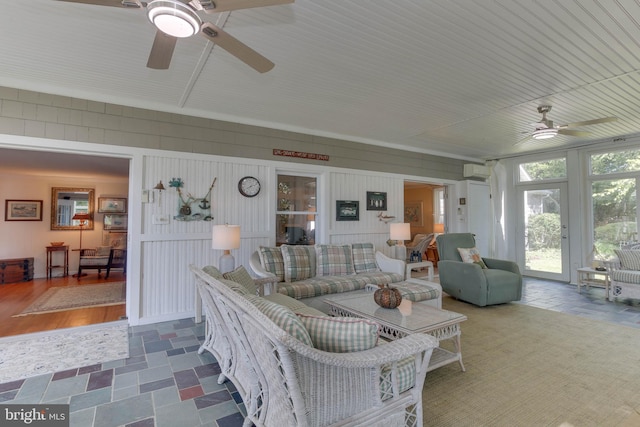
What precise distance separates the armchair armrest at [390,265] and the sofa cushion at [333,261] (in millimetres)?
540

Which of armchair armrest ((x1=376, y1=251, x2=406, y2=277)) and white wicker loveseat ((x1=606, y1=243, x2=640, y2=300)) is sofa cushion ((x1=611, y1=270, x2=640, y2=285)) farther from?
armchair armrest ((x1=376, y1=251, x2=406, y2=277))

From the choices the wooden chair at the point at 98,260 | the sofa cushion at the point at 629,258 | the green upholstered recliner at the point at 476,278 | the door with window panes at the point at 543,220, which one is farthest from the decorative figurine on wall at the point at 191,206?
the door with window panes at the point at 543,220

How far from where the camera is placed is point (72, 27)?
2.36 metres

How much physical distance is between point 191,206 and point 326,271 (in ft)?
6.79

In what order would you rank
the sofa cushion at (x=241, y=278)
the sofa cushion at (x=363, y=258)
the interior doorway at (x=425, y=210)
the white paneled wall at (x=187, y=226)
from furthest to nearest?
the interior doorway at (x=425, y=210) → the sofa cushion at (x=363, y=258) → the white paneled wall at (x=187, y=226) → the sofa cushion at (x=241, y=278)

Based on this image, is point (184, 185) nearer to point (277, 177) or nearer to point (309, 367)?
point (277, 177)

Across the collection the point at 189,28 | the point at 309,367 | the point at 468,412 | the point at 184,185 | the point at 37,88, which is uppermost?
the point at 37,88

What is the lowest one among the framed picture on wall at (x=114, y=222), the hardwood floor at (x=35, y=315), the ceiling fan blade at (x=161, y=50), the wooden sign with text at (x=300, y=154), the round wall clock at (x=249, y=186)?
the hardwood floor at (x=35, y=315)

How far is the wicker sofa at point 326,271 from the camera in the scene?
3678 mm

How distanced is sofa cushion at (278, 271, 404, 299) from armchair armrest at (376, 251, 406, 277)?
0.11m

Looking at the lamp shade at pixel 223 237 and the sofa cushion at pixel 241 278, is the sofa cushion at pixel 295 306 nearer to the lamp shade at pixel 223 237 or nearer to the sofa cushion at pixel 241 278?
the sofa cushion at pixel 241 278

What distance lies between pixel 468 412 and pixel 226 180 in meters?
3.75

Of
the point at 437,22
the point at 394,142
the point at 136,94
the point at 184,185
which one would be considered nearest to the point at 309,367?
the point at 437,22

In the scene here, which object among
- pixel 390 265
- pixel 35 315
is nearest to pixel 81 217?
pixel 35 315
